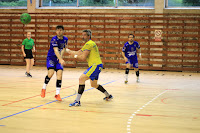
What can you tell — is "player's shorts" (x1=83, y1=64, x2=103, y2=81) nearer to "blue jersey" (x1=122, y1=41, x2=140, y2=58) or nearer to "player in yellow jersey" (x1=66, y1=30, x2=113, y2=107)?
"player in yellow jersey" (x1=66, y1=30, x2=113, y2=107)

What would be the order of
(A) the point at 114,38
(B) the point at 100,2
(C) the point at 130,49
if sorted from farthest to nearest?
(B) the point at 100,2 < (A) the point at 114,38 < (C) the point at 130,49

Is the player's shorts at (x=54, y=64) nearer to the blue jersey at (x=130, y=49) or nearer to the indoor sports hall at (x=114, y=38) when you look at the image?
the indoor sports hall at (x=114, y=38)

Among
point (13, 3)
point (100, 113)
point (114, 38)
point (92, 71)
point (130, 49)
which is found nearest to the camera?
point (100, 113)

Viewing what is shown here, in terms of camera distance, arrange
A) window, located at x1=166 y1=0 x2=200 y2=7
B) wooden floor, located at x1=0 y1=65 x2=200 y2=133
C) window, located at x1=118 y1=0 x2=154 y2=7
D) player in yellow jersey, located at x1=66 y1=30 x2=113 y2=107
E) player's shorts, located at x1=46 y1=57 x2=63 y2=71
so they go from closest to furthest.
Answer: wooden floor, located at x1=0 y1=65 x2=200 y2=133, player in yellow jersey, located at x1=66 y1=30 x2=113 y2=107, player's shorts, located at x1=46 y1=57 x2=63 y2=71, window, located at x1=166 y1=0 x2=200 y2=7, window, located at x1=118 y1=0 x2=154 y2=7

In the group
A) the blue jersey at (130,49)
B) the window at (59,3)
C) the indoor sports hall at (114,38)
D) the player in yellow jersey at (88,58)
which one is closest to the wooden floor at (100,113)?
the player in yellow jersey at (88,58)

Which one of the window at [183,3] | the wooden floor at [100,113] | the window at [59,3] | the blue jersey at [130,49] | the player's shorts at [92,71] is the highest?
the window at [59,3]

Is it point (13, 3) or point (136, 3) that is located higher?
point (13, 3)

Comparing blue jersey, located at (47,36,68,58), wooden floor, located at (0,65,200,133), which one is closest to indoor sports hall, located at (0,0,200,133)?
wooden floor, located at (0,65,200,133)

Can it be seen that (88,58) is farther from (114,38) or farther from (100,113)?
(114,38)

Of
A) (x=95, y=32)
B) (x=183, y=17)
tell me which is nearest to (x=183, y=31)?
(x=183, y=17)

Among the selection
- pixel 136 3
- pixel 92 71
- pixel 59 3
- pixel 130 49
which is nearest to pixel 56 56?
pixel 92 71

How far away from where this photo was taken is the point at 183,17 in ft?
52.8

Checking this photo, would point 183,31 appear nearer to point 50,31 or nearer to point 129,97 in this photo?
point 50,31

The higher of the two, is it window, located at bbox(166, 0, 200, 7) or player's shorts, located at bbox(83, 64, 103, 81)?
window, located at bbox(166, 0, 200, 7)
